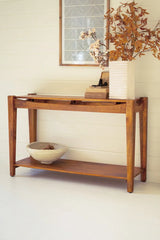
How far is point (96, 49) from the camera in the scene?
11.7ft

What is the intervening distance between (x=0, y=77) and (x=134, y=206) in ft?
7.27

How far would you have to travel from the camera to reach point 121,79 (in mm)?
3447

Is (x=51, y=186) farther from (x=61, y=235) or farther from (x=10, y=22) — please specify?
(x=10, y=22)

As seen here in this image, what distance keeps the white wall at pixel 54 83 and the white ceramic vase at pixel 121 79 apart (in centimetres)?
30

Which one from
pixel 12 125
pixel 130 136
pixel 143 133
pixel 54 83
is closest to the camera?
pixel 130 136

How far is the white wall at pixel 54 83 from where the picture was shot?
3.77 m

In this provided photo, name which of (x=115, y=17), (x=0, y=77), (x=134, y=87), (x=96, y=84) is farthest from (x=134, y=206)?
(x=0, y=77)

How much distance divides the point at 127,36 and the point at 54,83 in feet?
3.37

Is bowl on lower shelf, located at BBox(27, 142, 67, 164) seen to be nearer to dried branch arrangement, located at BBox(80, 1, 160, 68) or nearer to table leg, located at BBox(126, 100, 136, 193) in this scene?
table leg, located at BBox(126, 100, 136, 193)

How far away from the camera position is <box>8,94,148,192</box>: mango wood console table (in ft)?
11.1

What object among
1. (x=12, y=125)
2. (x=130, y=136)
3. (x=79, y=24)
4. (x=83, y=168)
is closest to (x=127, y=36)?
(x=79, y=24)

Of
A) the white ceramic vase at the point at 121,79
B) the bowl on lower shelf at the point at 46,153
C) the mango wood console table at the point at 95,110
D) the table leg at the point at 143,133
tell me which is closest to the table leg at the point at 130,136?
the mango wood console table at the point at 95,110

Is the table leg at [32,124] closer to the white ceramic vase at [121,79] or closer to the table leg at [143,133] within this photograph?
the white ceramic vase at [121,79]

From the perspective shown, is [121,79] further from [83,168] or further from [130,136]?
[83,168]
